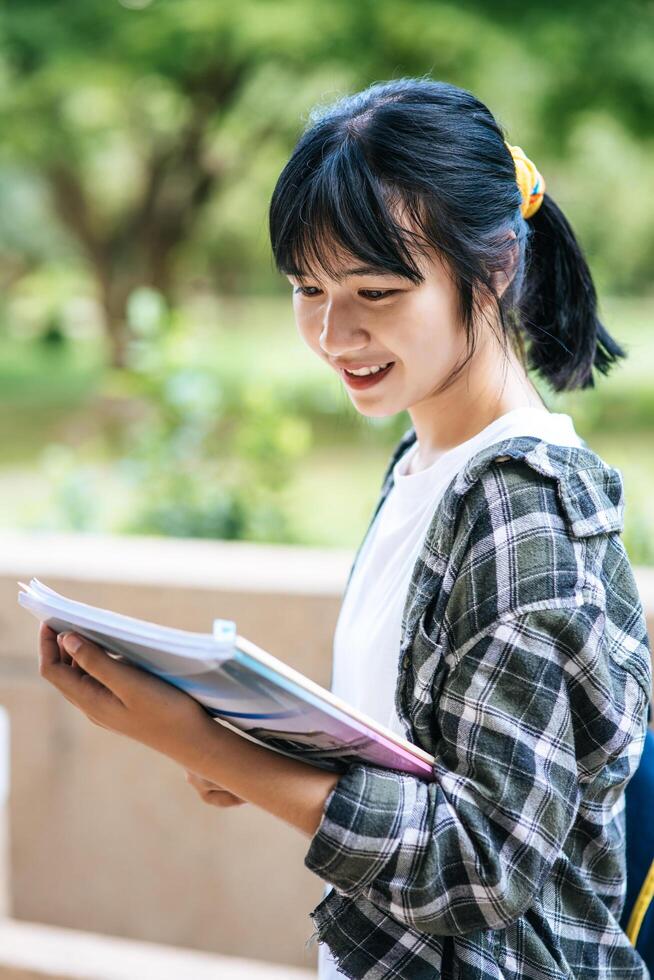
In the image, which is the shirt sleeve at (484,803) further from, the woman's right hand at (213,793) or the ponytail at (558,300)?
the ponytail at (558,300)

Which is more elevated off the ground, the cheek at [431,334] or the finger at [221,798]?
the cheek at [431,334]

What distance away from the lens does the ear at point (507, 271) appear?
91 cm

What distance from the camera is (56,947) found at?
1804 mm

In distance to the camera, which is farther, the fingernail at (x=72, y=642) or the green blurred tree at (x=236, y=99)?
the green blurred tree at (x=236, y=99)

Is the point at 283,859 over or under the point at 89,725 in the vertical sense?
under

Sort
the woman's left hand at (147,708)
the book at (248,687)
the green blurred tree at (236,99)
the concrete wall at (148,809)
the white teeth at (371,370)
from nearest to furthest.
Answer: the book at (248,687) < the woman's left hand at (147,708) < the white teeth at (371,370) < the concrete wall at (148,809) < the green blurred tree at (236,99)

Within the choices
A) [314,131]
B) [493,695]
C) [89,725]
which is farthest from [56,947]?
[314,131]

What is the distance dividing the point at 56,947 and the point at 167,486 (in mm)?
1182

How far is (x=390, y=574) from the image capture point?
3.28ft

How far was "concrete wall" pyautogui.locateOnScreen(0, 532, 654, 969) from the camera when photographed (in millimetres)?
1767

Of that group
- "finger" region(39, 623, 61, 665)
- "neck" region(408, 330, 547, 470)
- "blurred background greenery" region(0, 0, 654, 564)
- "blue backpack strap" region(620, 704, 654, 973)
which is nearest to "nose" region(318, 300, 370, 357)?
"neck" region(408, 330, 547, 470)

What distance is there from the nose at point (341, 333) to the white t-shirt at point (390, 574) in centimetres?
14

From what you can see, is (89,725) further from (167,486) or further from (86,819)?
(167,486)

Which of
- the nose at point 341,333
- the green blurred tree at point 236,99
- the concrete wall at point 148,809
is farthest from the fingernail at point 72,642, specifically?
the green blurred tree at point 236,99
